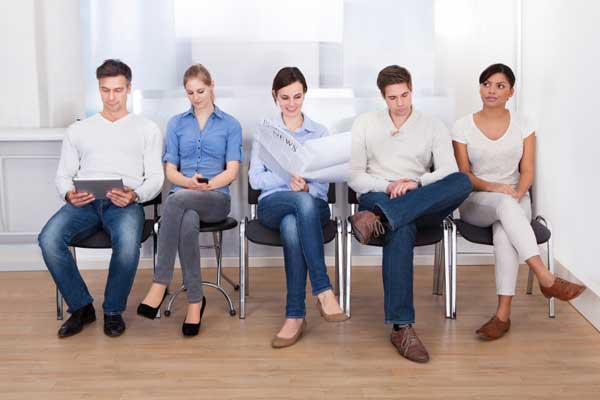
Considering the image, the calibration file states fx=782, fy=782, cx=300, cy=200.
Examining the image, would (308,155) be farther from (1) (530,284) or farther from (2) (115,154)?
(1) (530,284)

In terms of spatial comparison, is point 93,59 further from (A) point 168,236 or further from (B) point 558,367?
(B) point 558,367

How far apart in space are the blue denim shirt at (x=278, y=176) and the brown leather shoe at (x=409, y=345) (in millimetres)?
850

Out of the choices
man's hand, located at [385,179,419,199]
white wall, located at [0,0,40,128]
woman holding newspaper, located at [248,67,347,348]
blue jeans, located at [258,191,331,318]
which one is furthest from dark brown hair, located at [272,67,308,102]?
white wall, located at [0,0,40,128]

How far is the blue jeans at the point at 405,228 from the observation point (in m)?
3.45

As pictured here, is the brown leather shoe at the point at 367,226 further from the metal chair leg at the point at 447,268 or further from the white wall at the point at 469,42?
the white wall at the point at 469,42

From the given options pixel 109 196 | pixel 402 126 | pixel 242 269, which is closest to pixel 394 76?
pixel 402 126

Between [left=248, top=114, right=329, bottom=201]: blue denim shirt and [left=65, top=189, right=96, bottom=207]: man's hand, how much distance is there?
795 mm

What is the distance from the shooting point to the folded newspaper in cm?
354

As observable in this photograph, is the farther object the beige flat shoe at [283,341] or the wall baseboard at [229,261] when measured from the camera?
the wall baseboard at [229,261]

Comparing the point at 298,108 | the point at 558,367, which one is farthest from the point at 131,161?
the point at 558,367

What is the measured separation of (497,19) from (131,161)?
2351 mm

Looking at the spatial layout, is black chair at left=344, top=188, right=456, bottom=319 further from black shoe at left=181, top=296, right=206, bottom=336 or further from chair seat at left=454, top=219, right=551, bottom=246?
black shoe at left=181, top=296, right=206, bottom=336

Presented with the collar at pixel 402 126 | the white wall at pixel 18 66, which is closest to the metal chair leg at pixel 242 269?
the collar at pixel 402 126

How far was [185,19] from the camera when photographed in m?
4.66
